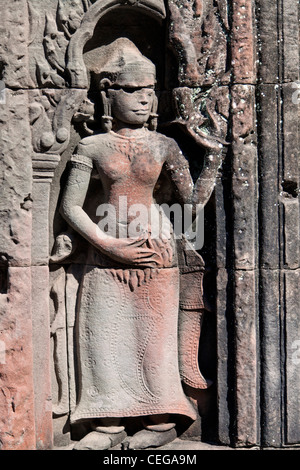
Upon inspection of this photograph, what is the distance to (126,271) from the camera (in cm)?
534

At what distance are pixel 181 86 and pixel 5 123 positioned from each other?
1.15 meters

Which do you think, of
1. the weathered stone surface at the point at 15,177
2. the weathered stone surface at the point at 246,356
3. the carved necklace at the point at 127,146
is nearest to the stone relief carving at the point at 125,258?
the carved necklace at the point at 127,146

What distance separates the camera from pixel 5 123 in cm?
498

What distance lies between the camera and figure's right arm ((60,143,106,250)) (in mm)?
5234

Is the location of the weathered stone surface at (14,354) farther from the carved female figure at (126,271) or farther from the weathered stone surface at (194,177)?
the carved female figure at (126,271)

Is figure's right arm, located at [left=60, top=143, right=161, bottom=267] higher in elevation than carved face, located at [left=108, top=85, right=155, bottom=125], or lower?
lower

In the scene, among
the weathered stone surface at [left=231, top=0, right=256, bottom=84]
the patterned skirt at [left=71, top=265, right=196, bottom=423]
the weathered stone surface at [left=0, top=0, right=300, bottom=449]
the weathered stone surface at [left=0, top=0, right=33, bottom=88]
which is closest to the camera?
the weathered stone surface at [left=0, top=0, right=33, bottom=88]

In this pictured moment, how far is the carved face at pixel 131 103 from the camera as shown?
17.2 feet

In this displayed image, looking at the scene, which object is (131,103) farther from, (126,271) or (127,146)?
(126,271)

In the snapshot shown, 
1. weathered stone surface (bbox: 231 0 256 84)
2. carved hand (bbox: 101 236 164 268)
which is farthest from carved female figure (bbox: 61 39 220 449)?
weathered stone surface (bbox: 231 0 256 84)

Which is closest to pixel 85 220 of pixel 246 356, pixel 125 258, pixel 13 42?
pixel 125 258

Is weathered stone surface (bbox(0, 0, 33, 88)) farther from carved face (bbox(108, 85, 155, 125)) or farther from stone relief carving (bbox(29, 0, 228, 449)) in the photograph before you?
carved face (bbox(108, 85, 155, 125))

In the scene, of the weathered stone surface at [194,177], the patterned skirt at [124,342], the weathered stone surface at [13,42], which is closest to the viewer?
the weathered stone surface at [13,42]

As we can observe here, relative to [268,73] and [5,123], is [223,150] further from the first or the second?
[5,123]
